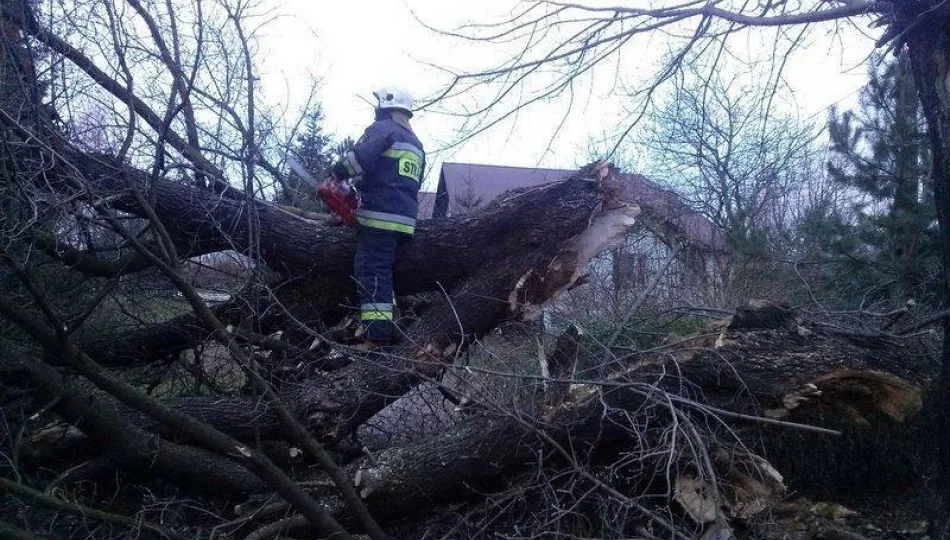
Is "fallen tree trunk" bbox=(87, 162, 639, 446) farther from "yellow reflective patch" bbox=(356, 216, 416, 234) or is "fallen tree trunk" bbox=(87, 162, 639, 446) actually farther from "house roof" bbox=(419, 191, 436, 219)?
"house roof" bbox=(419, 191, 436, 219)

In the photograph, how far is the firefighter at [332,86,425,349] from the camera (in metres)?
4.73

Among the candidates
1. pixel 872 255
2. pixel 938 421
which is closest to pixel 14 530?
pixel 938 421

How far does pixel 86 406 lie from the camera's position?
12.6ft

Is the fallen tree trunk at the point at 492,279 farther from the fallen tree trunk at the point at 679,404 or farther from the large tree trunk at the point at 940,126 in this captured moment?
the large tree trunk at the point at 940,126

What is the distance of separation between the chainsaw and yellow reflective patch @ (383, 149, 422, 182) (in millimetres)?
302

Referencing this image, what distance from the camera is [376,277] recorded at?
187 inches

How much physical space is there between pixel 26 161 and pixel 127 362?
6.01 feet

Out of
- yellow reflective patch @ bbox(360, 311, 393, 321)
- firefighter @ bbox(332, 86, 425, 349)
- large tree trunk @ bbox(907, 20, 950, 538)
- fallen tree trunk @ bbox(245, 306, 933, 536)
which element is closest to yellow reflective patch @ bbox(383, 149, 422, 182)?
firefighter @ bbox(332, 86, 425, 349)

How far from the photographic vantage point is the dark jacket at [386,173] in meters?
4.82

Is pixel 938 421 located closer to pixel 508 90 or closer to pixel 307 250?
pixel 508 90

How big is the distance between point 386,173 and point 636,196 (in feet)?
13.2

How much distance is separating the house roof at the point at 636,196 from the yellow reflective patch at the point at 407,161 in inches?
89.4

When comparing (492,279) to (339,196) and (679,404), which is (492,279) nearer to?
(339,196)

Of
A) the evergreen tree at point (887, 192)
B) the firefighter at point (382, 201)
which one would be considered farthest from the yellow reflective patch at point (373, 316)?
the evergreen tree at point (887, 192)
